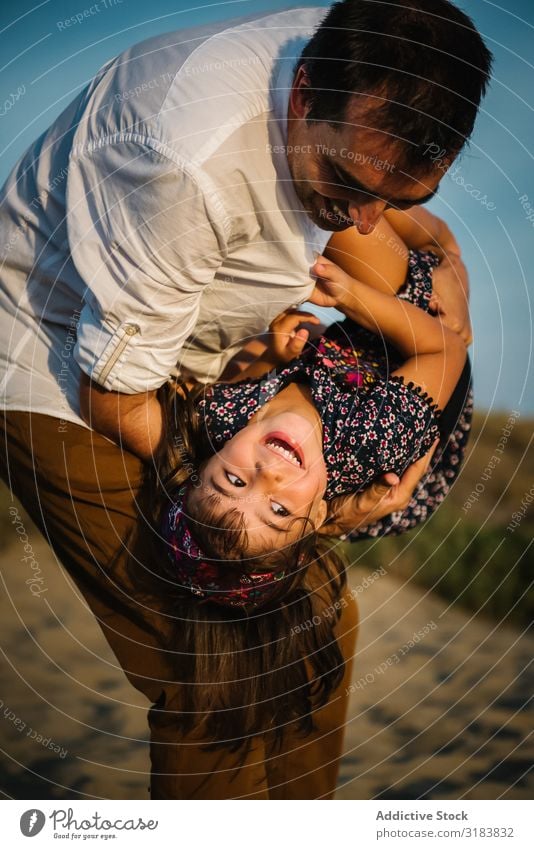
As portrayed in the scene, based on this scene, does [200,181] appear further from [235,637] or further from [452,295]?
[235,637]

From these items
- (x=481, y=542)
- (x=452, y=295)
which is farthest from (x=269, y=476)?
(x=481, y=542)

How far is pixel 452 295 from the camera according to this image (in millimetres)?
1261

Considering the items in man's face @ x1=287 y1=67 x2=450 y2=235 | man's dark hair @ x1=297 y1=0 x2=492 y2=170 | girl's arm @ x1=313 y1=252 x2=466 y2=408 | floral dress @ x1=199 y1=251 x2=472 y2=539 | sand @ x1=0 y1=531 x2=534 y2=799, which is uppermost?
man's dark hair @ x1=297 y1=0 x2=492 y2=170

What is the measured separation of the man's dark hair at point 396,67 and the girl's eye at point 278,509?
40cm

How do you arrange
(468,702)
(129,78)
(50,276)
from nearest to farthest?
1. (129,78)
2. (50,276)
3. (468,702)

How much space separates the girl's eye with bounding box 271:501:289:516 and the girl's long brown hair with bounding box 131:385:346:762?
49mm

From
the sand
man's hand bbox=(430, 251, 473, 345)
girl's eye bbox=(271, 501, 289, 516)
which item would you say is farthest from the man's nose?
the sand

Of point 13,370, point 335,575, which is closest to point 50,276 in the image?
point 13,370

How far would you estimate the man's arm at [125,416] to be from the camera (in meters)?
1.05

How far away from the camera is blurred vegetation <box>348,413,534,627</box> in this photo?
212 centimetres

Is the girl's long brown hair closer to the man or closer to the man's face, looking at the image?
the man

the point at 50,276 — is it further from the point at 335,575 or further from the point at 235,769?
the point at 235,769

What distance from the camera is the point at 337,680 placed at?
4.20ft
